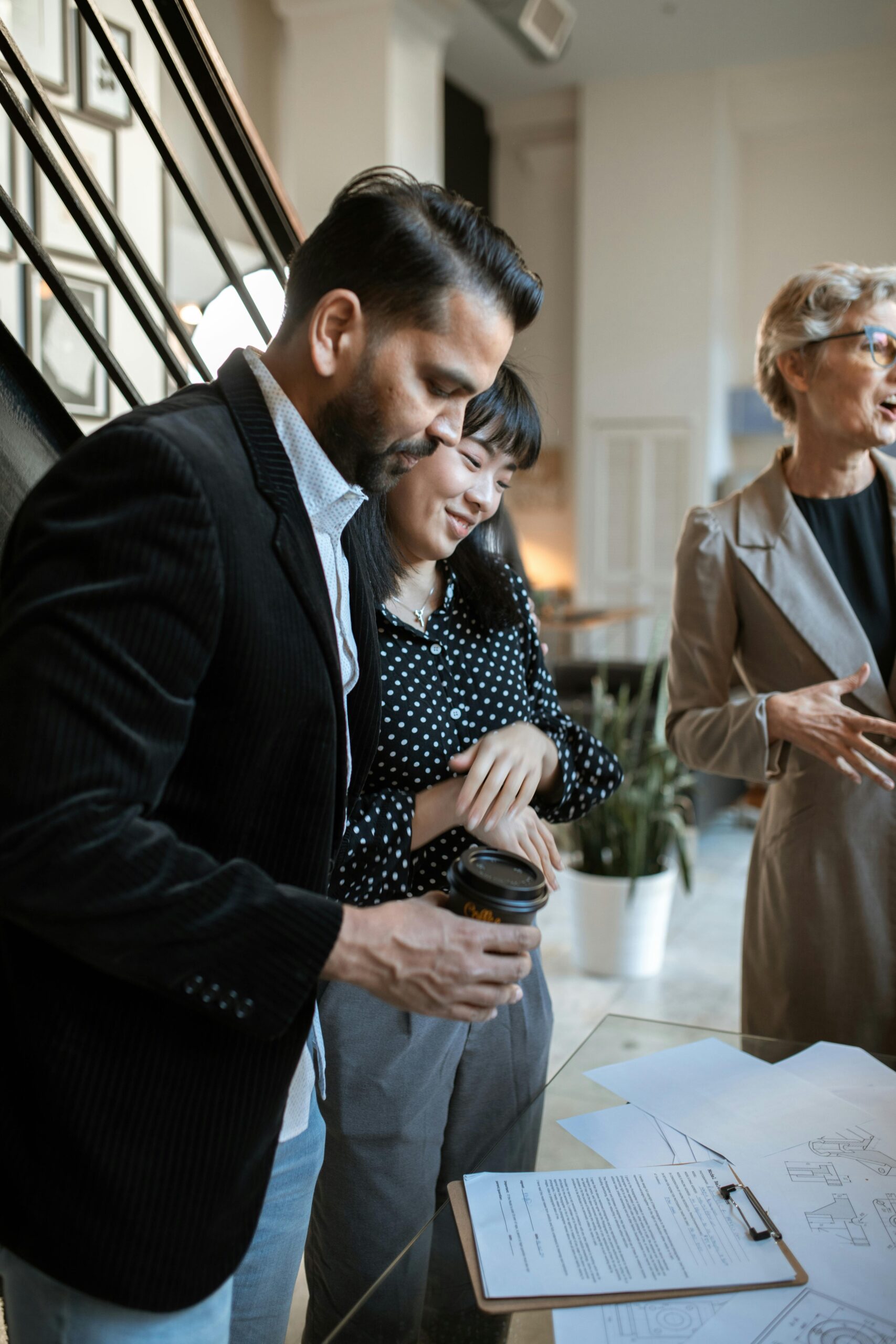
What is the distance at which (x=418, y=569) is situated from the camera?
4.77 ft

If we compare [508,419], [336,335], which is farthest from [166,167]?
[336,335]

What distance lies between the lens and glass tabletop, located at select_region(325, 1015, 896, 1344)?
3.04ft

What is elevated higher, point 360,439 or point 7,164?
point 7,164

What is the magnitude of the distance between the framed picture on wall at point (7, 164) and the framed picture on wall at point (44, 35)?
0.68ft

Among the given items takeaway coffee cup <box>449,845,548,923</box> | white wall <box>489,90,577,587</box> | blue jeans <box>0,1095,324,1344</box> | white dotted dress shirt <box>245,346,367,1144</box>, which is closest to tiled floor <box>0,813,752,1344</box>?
blue jeans <box>0,1095,324,1344</box>

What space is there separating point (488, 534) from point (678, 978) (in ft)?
8.46

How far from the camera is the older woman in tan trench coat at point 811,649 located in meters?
1.72

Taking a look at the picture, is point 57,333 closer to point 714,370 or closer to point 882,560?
point 882,560

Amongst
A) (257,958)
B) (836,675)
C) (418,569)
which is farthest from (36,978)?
(836,675)

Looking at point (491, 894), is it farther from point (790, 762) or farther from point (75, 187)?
point (75, 187)

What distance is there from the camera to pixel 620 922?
12.0 ft

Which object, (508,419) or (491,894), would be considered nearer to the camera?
(491,894)

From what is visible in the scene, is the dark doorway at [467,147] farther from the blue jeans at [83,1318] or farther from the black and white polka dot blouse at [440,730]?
the blue jeans at [83,1318]

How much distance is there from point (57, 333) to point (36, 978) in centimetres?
365
